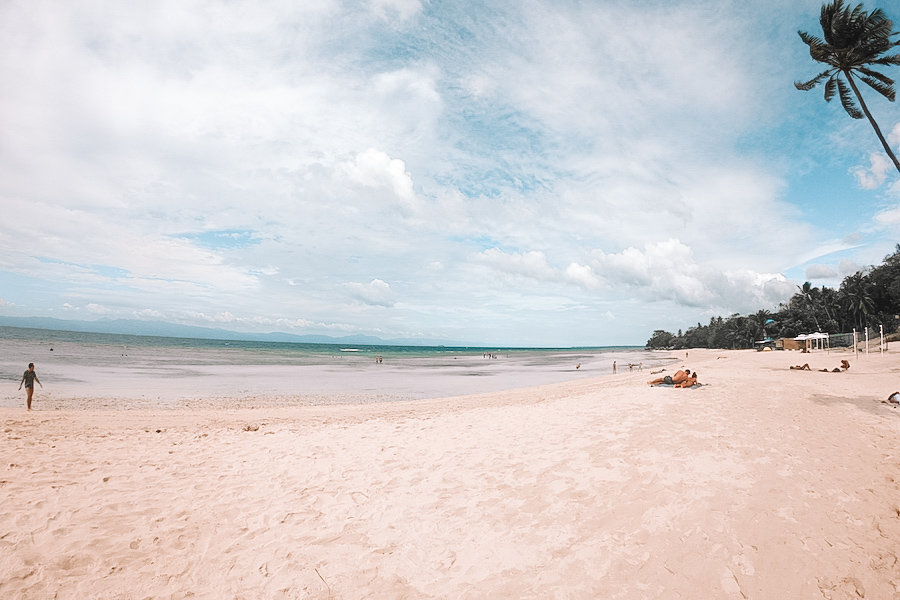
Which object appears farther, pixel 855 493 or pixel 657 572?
pixel 855 493

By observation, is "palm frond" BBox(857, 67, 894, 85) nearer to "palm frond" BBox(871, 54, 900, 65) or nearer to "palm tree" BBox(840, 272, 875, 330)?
"palm frond" BBox(871, 54, 900, 65)

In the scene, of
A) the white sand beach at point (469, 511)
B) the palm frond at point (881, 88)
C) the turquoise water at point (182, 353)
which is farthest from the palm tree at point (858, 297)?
the white sand beach at point (469, 511)

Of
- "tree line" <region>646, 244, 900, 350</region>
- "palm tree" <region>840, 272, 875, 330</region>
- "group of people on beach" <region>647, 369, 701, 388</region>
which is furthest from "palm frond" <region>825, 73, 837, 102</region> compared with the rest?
"palm tree" <region>840, 272, 875, 330</region>

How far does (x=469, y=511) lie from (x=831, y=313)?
98876 mm

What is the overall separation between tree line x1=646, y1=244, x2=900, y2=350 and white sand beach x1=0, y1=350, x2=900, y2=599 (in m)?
57.4

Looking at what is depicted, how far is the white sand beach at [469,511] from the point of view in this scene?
14.4ft

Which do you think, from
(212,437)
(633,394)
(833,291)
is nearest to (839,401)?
(633,394)

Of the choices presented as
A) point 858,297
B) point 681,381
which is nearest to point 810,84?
Answer: point 681,381

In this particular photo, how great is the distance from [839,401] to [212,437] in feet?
61.2

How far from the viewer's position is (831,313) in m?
73.8

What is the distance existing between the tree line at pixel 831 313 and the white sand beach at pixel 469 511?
57444 millimetres

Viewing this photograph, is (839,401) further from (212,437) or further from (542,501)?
(212,437)

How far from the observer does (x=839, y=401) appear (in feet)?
40.4

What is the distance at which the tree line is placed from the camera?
64.1 m
